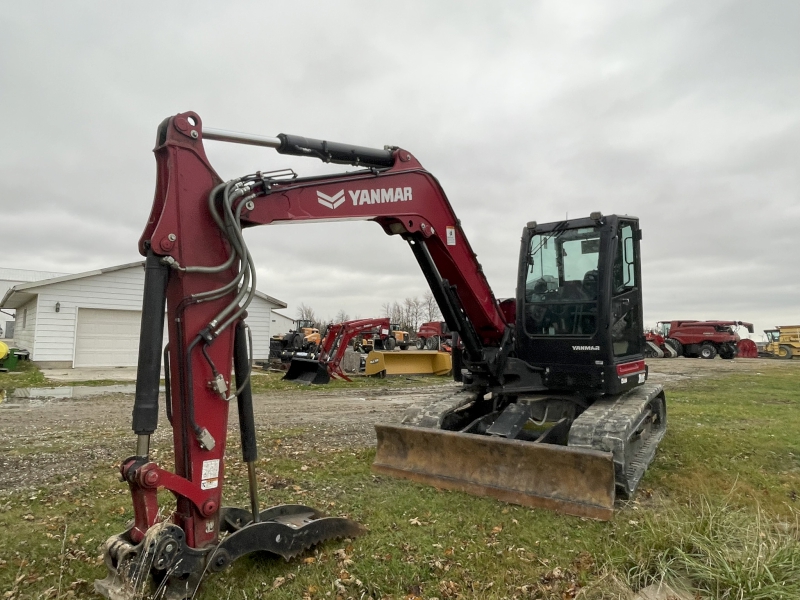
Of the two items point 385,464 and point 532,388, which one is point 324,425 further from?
point 532,388

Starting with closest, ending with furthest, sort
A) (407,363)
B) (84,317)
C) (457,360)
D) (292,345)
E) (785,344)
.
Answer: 1. (457,360)
2. (407,363)
3. (84,317)
4. (292,345)
5. (785,344)

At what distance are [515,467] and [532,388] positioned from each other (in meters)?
1.45

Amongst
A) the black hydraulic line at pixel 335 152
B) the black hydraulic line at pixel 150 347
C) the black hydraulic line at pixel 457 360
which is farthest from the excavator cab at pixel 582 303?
the black hydraulic line at pixel 150 347

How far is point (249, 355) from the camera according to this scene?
3822 millimetres

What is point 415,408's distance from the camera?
21.7 feet

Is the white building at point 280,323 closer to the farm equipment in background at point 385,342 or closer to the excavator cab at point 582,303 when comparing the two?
the farm equipment in background at point 385,342

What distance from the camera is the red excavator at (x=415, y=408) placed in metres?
3.31

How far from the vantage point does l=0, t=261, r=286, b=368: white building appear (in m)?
19.6

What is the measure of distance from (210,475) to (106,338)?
2001 centimetres

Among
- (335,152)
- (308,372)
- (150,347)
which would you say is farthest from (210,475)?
(308,372)

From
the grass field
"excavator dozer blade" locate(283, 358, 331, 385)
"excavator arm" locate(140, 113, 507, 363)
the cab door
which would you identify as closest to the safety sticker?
the grass field

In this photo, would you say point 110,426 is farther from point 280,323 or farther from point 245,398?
point 280,323

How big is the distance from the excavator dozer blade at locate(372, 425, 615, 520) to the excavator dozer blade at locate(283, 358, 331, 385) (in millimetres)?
9978

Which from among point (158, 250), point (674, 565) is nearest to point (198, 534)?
point (158, 250)
